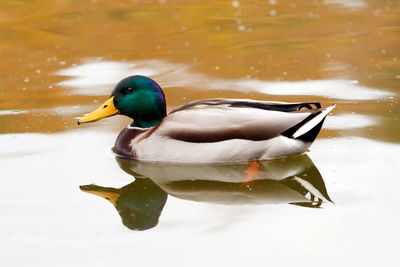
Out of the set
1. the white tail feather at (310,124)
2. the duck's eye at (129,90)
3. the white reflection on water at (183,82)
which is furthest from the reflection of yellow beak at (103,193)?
the white reflection on water at (183,82)

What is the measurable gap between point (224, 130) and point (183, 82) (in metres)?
2.65

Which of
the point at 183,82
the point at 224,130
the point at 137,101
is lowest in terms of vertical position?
the point at 183,82

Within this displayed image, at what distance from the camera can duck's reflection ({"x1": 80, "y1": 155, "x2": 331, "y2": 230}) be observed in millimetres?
5094

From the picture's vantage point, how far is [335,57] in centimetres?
892

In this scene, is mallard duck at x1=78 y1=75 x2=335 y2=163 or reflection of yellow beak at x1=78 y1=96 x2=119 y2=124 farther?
reflection of yellow beak at x1=78 y1=96 x2=119 y2=124

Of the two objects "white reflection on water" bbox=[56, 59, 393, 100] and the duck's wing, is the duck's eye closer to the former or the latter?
the duck's wing

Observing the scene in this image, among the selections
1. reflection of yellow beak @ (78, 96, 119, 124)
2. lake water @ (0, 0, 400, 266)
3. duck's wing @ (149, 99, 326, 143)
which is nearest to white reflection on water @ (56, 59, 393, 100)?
lake water @ (0, 0, 400, 266)

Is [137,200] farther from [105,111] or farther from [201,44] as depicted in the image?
[201,44]

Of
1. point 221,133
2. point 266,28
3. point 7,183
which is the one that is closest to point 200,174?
point 221,133

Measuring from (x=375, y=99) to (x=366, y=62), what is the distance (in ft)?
4.67

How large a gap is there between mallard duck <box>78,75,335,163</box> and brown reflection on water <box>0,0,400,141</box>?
36.7 inches

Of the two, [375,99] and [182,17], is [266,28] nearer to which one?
[182,17]

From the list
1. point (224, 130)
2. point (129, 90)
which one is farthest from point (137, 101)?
point (224, 130)

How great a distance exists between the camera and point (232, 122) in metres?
5.67
